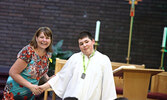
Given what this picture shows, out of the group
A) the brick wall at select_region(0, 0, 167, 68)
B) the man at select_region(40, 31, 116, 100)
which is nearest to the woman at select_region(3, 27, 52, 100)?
the man at select_region(40, 31, 116, 100)

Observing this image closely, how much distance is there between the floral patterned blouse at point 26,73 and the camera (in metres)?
2.78

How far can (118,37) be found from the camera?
6051 mm

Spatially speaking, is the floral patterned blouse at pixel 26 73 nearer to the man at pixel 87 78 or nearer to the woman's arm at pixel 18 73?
the woman's arm at pixel 18 73

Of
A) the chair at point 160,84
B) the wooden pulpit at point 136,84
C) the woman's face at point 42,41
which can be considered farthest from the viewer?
the chair at point 160,84

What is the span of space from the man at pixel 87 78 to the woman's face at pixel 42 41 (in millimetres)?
361

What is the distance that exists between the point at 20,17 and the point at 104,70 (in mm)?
3910

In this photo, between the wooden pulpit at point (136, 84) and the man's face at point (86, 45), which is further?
the wooden pulpit at point (136, 84)

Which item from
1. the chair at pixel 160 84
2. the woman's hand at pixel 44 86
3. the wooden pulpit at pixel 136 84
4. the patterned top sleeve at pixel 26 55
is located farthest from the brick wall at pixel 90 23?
the patterned top sleeve at pixel 26 55

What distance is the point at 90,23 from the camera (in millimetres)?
6094

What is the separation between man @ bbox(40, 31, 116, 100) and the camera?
2750 millimetres

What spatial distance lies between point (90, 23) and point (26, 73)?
138 inches

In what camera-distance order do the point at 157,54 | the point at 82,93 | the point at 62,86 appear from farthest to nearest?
the point at 157,54
the point at 62,86
the point at 82,93

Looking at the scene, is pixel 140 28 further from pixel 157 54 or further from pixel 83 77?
pixel 83 77

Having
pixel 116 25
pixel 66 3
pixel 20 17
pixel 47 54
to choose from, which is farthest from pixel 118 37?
pixel 47 54
